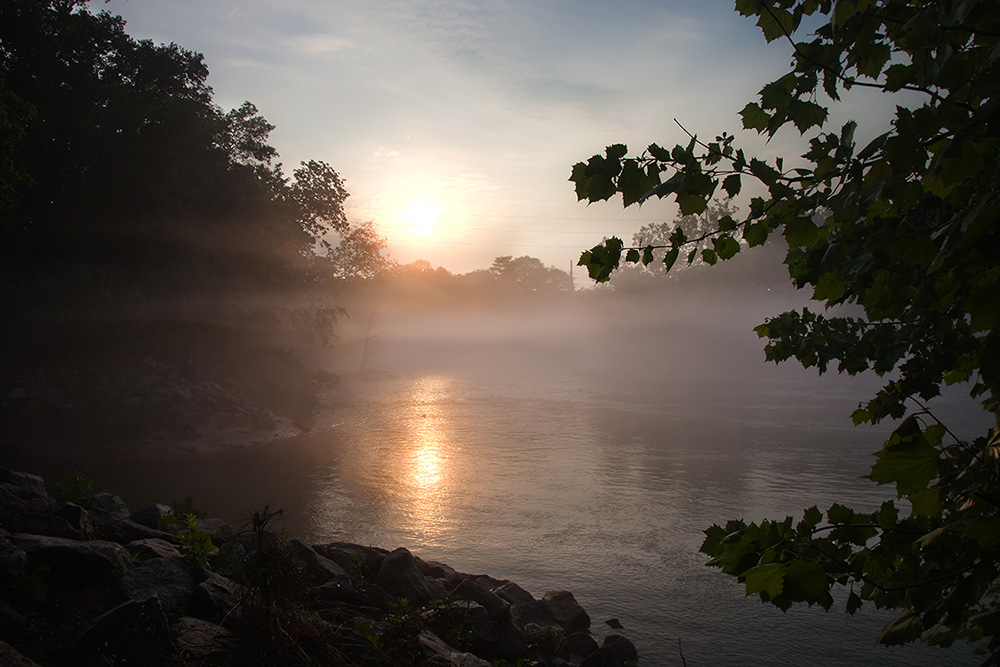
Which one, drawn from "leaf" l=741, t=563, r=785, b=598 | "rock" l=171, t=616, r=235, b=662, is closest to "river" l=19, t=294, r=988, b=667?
"rock" l=171, t=616, r=235, b=662

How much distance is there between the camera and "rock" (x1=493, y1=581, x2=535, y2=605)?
9.13 metres

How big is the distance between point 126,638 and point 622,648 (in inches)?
240

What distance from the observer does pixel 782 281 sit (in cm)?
6938

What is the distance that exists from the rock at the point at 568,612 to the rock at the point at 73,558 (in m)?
6.06

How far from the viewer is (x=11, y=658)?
14.2 ft

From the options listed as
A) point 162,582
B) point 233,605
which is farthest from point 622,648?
point 162,582

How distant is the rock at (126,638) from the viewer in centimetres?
478

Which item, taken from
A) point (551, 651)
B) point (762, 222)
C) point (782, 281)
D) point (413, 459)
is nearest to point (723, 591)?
point (551, 651)

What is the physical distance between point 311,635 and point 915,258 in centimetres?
555

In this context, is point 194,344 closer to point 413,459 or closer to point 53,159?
point 53,159

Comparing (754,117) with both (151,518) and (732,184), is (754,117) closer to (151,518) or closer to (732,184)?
(732,184)

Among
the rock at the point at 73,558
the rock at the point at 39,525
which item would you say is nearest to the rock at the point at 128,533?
the rock at the point at 39,525

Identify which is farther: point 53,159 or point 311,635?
point 53,159

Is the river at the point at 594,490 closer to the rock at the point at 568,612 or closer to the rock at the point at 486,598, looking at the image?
the rock at the point at 568,612
